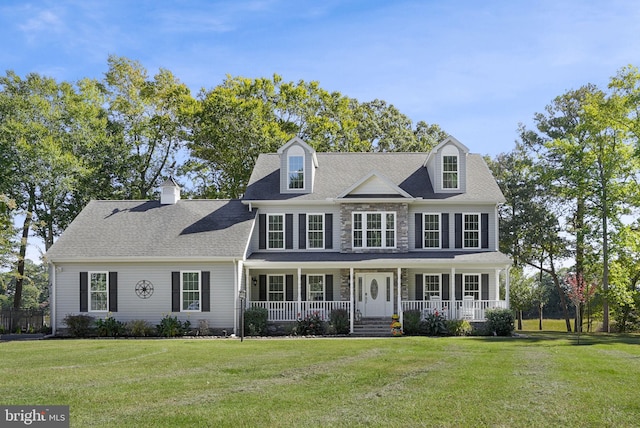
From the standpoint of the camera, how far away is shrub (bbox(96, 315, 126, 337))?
86.3 feet

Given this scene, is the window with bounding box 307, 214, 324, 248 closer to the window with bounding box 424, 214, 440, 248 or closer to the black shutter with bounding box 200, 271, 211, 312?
the window with bounding box 424, 214, 440, 248

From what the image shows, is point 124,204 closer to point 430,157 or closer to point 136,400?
point 430,157

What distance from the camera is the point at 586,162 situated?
32.4 meters

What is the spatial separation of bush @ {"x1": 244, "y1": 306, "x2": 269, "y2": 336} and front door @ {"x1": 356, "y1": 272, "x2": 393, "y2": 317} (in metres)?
4.15

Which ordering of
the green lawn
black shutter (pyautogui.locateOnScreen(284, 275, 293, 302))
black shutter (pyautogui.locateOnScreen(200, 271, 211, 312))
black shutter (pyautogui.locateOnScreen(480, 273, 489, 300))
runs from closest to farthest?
the green lawn, black shutter (pyautogui.locateOnScreen(200, 271, 211, 312)), black shutter (pyautogui.locateOnScreen(480, 273, 489, 300)), black shutter (pyautogui.locateOnScreen(284, 275, 293, 302))

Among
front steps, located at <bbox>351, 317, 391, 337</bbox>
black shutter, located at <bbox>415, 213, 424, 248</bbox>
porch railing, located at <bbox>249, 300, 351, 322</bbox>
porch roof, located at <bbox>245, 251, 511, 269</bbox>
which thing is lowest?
front steps, located at <bbox>351, 317, 391, 337</bbox>

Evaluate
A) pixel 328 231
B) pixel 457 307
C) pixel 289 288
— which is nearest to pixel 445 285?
pixel 457 307

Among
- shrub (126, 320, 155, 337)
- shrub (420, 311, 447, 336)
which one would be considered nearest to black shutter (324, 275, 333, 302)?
shrub (420, 311, 447, 336)

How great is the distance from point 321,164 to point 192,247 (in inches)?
310

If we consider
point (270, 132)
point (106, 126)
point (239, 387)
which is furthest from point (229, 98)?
point (239, 387)

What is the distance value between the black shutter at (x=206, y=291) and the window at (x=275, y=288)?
3097mm

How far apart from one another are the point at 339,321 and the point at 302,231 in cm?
453

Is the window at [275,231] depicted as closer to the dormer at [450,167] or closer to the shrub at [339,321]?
the shrub at [339,321]

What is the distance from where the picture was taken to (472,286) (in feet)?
94.3
